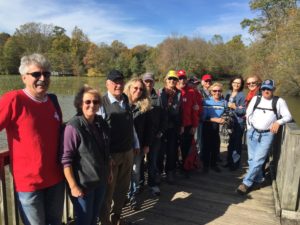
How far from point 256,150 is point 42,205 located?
3.38m

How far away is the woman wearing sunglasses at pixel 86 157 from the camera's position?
95.2 inches

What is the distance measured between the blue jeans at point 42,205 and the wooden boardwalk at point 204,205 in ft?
4.98

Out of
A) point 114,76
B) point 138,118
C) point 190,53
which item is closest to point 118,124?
point 114,76

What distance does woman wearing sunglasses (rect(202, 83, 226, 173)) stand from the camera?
529cm

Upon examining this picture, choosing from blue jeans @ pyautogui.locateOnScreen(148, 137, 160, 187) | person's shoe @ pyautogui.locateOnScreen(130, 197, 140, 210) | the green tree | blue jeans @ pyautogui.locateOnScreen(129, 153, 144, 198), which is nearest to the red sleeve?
blue jeans @ pyautogui.locateOnScreen(148, 137, 160, 187)

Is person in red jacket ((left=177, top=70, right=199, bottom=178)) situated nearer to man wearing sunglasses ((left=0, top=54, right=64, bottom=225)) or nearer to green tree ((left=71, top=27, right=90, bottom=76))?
man wearing sunglasses ((left=0, top=54, right=64, bottom=225))

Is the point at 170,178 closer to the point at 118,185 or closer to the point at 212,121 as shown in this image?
the point at 212,121

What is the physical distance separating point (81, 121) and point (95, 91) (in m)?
0.32

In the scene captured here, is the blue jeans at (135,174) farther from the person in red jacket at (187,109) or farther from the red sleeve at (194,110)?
the red sleeve at (194,110)

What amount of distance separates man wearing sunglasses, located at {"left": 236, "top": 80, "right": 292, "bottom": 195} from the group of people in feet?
0.05

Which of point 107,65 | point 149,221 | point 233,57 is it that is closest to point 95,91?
point 149,221

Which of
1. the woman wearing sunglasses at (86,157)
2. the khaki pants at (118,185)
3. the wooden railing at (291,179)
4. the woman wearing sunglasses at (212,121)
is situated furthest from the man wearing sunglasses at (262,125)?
the woman wearing sunglasses at (86,157)

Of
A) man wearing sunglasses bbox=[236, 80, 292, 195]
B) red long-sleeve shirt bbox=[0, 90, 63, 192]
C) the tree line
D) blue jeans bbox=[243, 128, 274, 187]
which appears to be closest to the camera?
red long-sleeve shirt bbox=[0, 90, 63, 192]

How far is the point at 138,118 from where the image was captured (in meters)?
3.78
